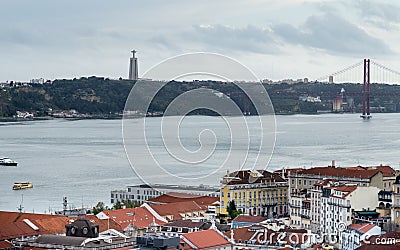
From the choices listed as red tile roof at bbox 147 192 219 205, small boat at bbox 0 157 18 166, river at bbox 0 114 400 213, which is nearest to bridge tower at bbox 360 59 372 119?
river at bbox 0 114 400 213

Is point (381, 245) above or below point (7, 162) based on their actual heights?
above

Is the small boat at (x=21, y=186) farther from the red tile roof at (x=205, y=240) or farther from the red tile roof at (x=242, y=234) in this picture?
the red tile roof at (x=205, y=240)

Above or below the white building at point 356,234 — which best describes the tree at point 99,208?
below

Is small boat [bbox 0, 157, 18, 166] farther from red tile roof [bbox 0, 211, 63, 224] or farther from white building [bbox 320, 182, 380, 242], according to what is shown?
red tile roof [bbox 0, 211, 63, 224]

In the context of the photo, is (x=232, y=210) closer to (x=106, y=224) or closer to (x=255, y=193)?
(x=255, y=193)

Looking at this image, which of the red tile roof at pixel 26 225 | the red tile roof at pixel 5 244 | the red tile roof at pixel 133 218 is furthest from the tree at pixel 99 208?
the red tile roof at pixel 5 244

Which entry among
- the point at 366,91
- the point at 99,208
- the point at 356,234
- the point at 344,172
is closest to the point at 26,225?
the point at 356,234
